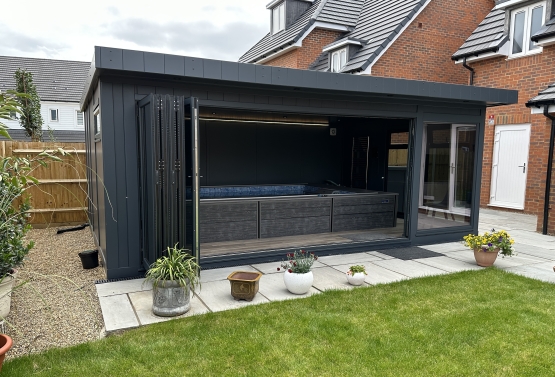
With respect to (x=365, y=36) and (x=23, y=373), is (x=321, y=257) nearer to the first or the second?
(x=23, y=373)

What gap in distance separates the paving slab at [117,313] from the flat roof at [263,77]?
7.50 ft

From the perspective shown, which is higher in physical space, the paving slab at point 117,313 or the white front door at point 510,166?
the white front door at point 510,166

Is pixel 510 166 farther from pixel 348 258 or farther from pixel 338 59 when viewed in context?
pixel 348 258

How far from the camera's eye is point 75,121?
2266 cm

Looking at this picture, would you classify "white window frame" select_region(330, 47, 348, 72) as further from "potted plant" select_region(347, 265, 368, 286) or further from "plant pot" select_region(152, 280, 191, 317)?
"plant pot" select_region(152, 280, 191, 317)

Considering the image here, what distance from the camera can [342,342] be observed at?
3.03 m

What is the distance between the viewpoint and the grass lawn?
267 centimetres

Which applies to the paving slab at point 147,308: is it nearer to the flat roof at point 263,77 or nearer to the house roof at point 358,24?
the flat roof at point 263,77

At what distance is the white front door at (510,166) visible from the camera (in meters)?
9.41

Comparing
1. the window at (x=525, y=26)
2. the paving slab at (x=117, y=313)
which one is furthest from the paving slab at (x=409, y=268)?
the window at (x=525, y=26)

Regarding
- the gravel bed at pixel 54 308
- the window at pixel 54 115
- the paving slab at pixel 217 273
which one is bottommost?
the gravel bed at pixel 54 308

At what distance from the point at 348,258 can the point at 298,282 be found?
5.66 feet

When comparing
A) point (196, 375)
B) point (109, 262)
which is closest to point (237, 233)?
point (109, 262)

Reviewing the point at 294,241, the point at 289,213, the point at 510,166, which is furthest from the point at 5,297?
the point at 510,166
